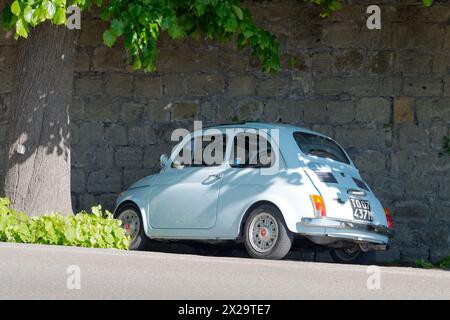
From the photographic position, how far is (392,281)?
8945mm

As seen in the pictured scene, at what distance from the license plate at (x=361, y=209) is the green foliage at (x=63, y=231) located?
8.74ft

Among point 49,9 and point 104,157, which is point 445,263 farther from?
point 49,9

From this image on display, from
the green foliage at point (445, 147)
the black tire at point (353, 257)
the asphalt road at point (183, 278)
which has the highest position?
the green foliage at point (445, 147)

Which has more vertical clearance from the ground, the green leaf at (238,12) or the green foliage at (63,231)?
the green leaf at (238,12)

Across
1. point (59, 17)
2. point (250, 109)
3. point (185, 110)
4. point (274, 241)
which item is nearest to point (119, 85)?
point (185, 110)

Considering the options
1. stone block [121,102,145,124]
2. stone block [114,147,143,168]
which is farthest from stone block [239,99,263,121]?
stone block [114,147,143,168]

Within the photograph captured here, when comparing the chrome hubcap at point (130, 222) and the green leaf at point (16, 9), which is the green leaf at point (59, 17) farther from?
the chrome hubcap at point (130, 222)

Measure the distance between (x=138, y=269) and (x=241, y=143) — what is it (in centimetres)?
282

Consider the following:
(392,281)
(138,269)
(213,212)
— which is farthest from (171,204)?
(392,281)

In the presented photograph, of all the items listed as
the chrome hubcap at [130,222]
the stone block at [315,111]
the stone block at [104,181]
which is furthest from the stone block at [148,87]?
the chrome hubcap at [130,222]

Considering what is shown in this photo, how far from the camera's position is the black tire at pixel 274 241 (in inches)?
421

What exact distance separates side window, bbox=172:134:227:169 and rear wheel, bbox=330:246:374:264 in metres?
1.89

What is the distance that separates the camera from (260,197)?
35.9 feet
